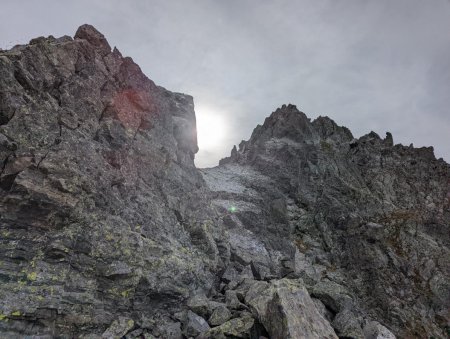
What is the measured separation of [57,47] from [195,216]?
743 inches

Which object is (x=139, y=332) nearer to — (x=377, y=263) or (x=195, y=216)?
(x=195, y=216)

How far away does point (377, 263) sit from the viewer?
136 ft

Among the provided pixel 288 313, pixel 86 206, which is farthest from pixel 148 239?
pixel 288 313

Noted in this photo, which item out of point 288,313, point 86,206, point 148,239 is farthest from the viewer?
point 148,239

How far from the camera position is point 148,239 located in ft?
71.4

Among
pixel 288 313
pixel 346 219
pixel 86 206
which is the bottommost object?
pixel 288 313

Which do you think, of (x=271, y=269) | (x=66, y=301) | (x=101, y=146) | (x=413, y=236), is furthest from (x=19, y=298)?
(x=413, y=236)

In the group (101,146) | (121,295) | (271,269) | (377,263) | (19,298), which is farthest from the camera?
(377,263)

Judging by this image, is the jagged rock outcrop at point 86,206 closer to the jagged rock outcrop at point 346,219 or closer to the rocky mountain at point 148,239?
the rocky mountain at point 148,239

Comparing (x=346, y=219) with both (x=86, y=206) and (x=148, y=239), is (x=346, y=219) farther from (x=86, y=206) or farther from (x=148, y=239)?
(x=86, y=206)

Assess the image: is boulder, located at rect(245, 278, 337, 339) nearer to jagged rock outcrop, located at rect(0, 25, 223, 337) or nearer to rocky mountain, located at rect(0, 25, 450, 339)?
rocky mountain, located at rect(0, 25, 450, 339)

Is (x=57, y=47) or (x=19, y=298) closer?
(x=19, y=298)

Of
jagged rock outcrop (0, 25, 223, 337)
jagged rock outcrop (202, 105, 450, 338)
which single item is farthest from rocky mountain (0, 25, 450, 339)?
jagged rock outcrop (202, 105, 450, 338)

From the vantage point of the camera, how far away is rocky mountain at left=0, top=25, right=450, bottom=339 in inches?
653
